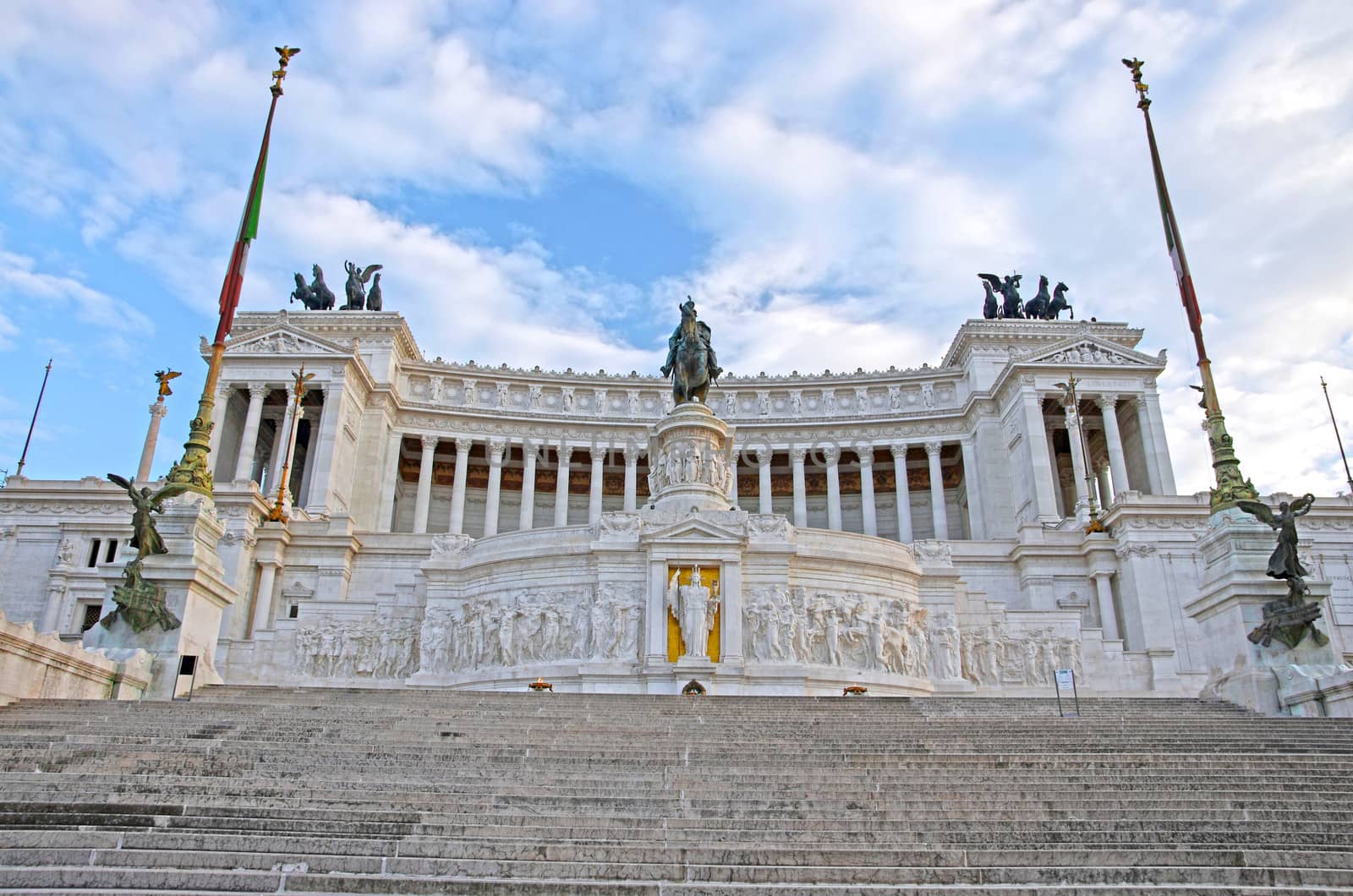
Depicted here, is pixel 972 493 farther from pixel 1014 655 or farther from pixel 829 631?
pixel 829 631

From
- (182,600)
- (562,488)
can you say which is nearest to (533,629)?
(182,600)

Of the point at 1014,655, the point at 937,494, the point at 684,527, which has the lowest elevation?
the point at 1014,655

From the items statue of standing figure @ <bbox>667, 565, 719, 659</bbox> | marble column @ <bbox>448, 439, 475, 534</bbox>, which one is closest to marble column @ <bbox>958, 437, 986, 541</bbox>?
marble column @ <bbox>448, 439, 475, 534</bbox>

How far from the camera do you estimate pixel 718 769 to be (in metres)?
11.4


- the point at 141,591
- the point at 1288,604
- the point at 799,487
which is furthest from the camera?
the point at 799,487

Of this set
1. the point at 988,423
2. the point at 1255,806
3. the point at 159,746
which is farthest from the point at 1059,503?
the point at 159,746

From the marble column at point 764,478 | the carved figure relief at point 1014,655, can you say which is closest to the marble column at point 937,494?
the marble column at point 764,478

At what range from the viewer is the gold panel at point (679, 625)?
25688 millimetres

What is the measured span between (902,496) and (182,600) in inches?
1784

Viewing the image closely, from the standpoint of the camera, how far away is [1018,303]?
203ft

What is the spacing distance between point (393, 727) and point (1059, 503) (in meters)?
50.2

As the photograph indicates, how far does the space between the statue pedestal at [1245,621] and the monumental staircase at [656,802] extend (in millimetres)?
2539

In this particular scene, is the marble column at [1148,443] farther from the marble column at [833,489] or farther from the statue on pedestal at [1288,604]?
the statue on pedestal at [1288,604]

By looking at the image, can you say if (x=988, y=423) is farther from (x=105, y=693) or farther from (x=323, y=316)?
(x=105, y=693)
